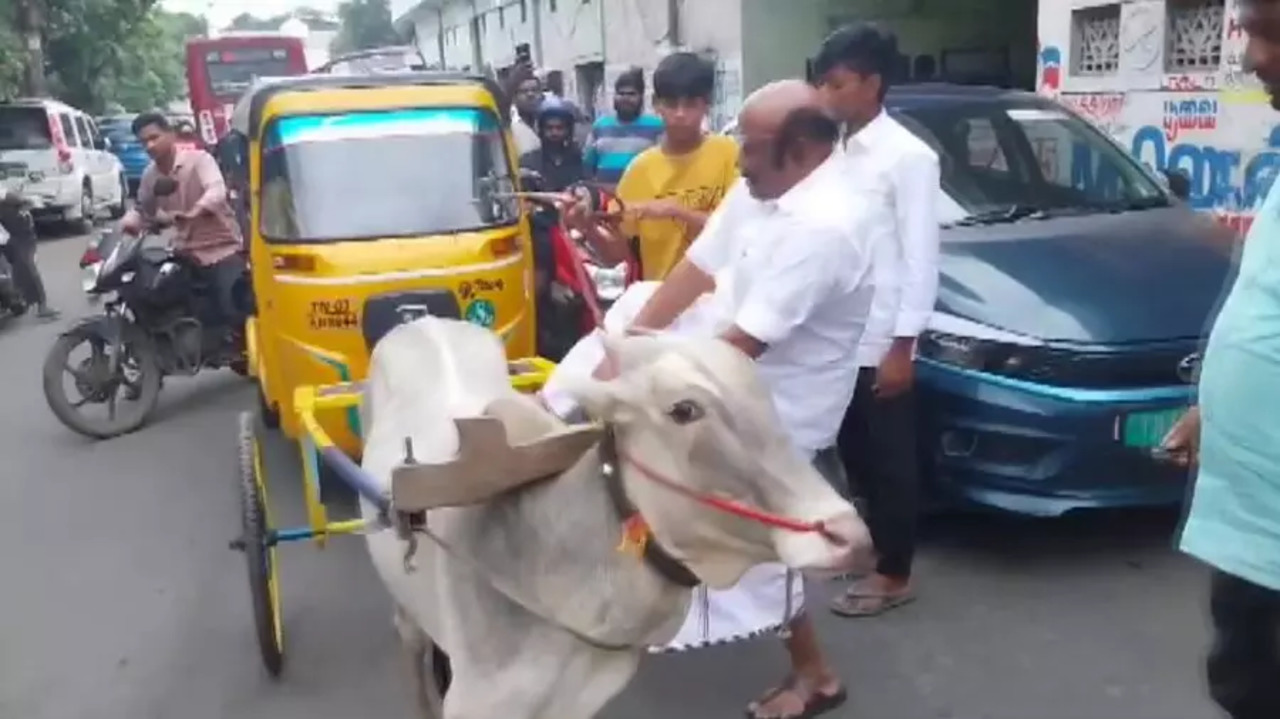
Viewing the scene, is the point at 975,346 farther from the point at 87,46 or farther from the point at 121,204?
the point at 87,46

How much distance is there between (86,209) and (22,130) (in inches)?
65.3

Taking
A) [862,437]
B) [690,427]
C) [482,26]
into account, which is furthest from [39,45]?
[690,427]

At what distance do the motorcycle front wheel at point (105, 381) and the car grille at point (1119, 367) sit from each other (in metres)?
5.20

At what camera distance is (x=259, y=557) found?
404cm

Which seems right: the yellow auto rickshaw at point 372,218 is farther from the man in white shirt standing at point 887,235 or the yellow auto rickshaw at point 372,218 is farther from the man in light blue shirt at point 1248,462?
the man in light blue shirt at point 1248,462

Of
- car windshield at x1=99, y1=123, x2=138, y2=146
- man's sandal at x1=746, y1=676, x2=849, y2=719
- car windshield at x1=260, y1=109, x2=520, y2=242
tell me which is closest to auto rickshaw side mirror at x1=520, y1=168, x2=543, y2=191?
car windshield at x1=260, y1=109, x2=520, y2=242

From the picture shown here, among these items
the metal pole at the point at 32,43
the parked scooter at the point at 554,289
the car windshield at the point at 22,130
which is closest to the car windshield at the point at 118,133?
the metal pole at the point at 32,43

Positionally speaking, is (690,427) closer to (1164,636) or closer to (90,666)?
(1164,636)

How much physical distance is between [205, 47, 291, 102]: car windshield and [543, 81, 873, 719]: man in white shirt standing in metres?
25.9

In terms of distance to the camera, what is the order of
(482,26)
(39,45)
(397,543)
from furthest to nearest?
(482,26), (39,45), (397,543)

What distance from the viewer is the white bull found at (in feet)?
7.37

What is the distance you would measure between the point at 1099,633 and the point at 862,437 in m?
1.03

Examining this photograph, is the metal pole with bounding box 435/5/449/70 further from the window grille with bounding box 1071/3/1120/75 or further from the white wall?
the white wall

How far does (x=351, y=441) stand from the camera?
4668mm
